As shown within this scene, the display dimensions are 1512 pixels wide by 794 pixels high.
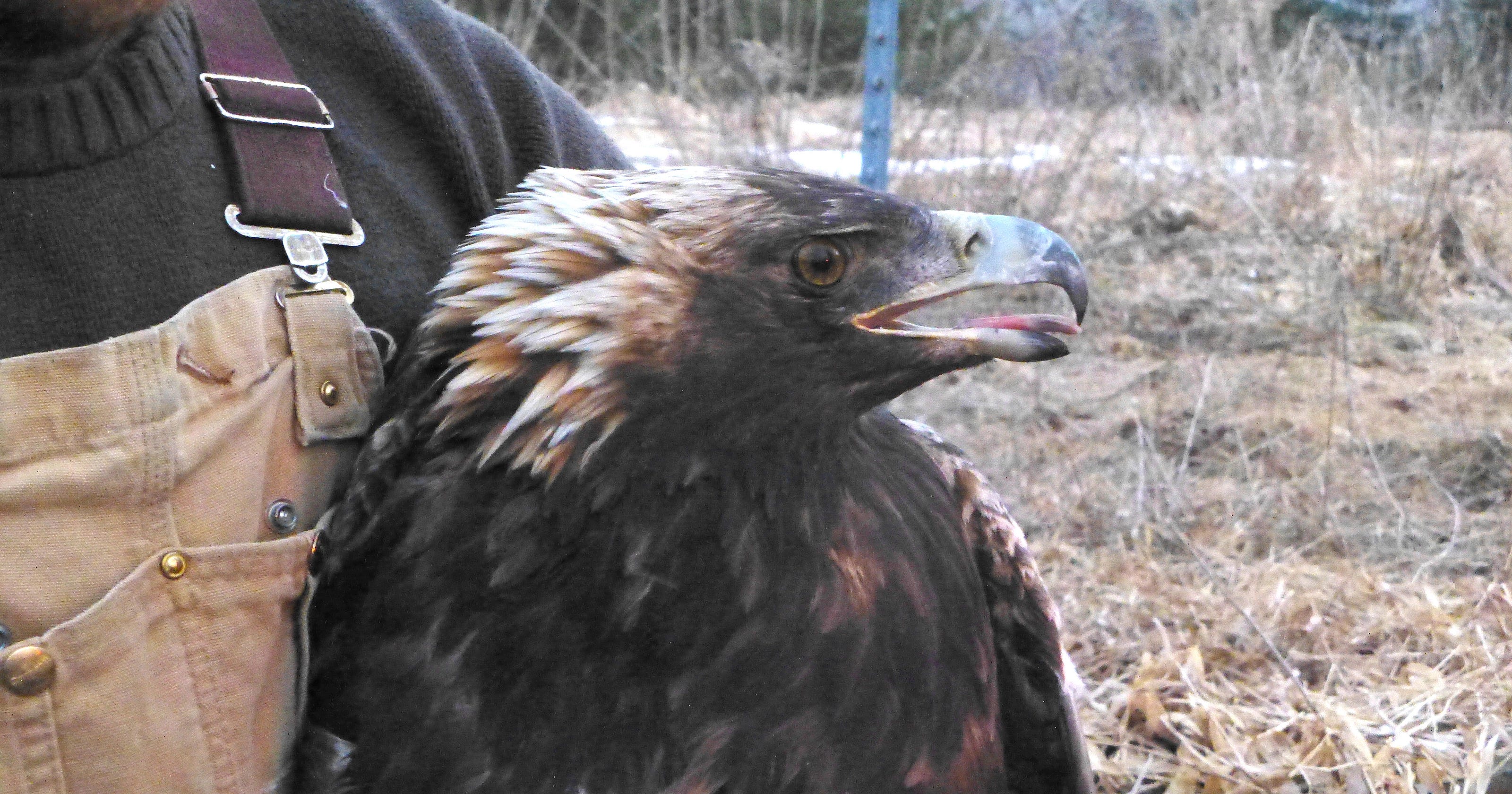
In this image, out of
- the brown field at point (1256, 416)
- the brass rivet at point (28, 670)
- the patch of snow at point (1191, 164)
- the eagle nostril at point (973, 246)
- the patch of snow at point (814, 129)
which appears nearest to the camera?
the brass rivet at point (28, 670)

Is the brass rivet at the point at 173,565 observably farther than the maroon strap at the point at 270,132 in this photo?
No

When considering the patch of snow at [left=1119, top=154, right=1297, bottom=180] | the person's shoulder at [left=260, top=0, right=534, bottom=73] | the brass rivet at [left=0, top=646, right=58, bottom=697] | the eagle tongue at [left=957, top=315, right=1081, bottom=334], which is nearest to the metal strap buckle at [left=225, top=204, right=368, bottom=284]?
the person's shoulder at [left=260, top=0, right=534, bottom=73]

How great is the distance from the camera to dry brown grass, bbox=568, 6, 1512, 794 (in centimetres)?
323

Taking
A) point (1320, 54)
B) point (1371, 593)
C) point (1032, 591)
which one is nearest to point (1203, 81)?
point (1320, 54)

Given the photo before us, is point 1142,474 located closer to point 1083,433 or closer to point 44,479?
point 1083,433

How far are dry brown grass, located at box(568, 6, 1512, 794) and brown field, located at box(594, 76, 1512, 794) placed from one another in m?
0.02

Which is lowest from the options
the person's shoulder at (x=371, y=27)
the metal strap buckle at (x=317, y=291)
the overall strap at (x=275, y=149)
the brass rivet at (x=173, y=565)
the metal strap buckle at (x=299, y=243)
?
the brass rivet at (x=173, y=565)

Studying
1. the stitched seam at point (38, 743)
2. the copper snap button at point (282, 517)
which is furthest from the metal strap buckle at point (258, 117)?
the stitched seam at point (38, 743)

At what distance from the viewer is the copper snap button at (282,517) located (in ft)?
5.88

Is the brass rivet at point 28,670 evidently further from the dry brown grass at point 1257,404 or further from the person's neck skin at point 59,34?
the dry brown grass at point 1257,404

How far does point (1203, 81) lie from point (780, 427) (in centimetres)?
829

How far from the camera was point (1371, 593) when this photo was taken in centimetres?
403

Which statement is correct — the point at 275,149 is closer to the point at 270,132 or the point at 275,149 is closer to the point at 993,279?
the point at 270,132

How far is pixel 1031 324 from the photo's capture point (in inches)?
73.9
